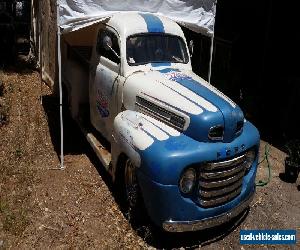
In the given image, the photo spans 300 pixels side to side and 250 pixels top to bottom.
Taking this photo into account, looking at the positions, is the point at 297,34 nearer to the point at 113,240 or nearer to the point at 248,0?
the point at 248,0

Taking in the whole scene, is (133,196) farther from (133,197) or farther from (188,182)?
(188,182)

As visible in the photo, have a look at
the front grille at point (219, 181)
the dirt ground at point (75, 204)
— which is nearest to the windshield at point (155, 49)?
the dirt ground at point (75, 204)

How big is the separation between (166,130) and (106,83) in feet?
6.89

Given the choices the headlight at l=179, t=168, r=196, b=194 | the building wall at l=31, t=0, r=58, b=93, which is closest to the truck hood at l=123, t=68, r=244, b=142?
the headlight at l=179, t=168, r=196, b=194

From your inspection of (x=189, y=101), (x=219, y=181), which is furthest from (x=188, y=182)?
(x=189, y=101)

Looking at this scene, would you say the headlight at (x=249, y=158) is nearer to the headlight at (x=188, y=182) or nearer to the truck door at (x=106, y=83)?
the headlight at (x=188, y=182)

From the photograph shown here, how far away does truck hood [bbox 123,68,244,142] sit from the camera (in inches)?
215

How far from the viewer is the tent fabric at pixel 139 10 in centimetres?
689

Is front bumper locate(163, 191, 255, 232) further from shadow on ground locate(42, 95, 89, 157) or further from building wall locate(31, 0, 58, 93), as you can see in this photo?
building wall locate(31, 0, 58, 93)

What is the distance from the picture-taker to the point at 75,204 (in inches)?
257

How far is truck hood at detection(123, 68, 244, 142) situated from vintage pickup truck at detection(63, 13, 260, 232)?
0.01 meters

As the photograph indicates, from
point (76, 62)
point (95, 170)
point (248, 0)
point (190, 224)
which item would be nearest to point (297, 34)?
point (248, 0)

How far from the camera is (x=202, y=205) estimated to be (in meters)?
5.37

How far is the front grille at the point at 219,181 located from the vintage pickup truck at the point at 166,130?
0.04 feet
